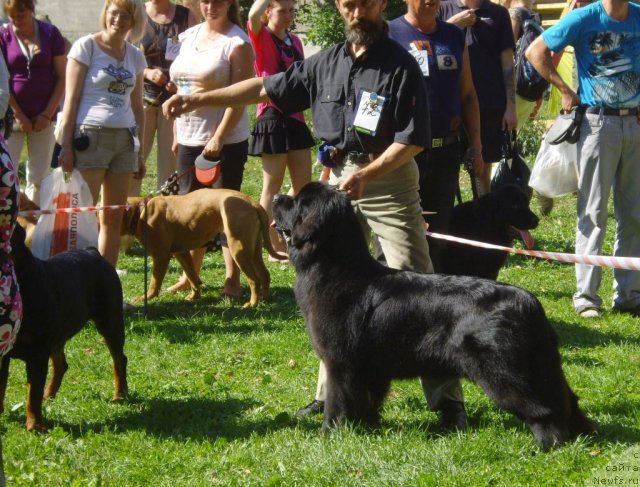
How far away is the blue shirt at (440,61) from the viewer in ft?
→ 19.3

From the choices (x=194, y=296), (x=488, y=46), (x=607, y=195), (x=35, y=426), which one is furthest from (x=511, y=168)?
(x=35, y=426)

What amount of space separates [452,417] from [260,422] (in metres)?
1.02

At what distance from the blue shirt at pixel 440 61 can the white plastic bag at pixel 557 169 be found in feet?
4.37

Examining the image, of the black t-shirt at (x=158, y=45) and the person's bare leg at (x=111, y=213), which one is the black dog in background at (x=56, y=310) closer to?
the person's bare leg at (x=111, y=213)

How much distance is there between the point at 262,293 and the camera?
24.2ft

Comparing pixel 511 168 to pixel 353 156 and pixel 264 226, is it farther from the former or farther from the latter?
pixel 353 156

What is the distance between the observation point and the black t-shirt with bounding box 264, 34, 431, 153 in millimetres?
4430

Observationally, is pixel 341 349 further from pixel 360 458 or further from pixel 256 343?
pixel 256 343

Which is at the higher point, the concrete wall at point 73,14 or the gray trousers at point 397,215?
the concrete wall at point 73,14

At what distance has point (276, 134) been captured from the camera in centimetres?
814

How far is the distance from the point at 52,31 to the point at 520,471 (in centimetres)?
561

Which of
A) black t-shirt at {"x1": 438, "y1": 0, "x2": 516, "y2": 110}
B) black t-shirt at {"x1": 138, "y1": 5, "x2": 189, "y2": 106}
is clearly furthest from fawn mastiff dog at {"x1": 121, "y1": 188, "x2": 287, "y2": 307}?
black t-shirt at {"x1": 438, "y1": 0, "x2": 516, "y2": 110}

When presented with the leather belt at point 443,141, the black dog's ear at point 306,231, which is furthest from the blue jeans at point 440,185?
the black dog's ear at point 306,231

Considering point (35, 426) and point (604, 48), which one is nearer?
point (35, 426)
